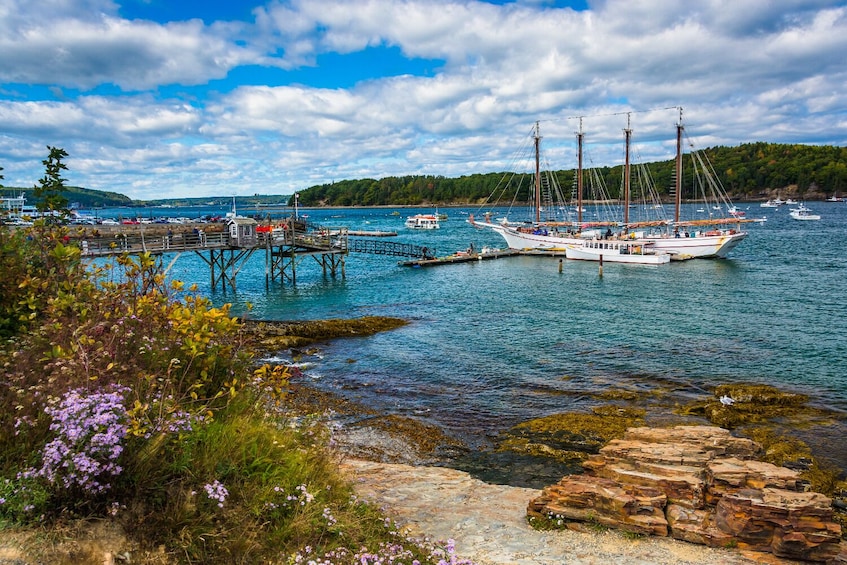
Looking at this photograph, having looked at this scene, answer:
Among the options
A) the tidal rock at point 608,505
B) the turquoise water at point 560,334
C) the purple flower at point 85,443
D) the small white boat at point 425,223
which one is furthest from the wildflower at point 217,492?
the small white boat at point 425,223

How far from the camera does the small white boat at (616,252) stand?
62062mm

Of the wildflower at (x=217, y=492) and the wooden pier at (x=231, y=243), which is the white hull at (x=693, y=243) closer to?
the wooden pier at (x=231, y=243)

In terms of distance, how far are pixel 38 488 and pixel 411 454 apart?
1061 centimetres

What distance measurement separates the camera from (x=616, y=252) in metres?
64.3

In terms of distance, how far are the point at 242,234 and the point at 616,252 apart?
39857 mm

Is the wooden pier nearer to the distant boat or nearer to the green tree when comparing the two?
the green tree

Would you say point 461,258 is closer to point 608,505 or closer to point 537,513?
A: point 537,513

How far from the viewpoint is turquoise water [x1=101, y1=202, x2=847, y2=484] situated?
20609 mm

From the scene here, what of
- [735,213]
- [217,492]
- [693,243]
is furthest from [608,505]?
[735,213]

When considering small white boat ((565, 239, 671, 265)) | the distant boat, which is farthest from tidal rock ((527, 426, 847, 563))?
the distant boat

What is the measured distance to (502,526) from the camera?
8.89 m

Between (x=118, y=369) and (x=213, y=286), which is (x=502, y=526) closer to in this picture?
(x=118, y=369)

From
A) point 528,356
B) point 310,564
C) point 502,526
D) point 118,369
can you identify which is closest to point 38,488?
point 118,369

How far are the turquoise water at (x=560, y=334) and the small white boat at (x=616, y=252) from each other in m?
2.27
